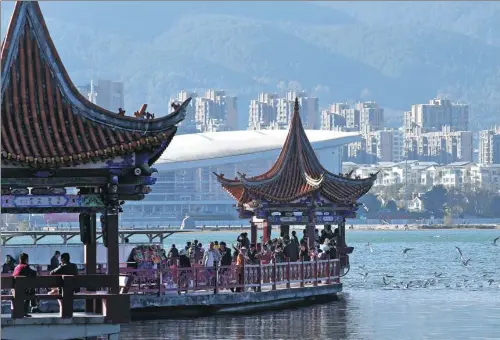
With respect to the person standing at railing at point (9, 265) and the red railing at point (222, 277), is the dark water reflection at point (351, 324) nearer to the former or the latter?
the red railing at point (222, 277)

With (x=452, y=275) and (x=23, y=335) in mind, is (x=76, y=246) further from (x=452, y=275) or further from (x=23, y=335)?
(x=452, y=275)

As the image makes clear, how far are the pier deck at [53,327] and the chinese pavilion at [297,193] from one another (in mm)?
27938

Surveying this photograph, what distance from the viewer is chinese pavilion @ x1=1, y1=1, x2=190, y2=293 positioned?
1240 inches

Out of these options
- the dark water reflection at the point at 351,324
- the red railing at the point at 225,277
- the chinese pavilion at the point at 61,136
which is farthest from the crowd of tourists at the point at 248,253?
the chinese pavilion at the point at 61,136

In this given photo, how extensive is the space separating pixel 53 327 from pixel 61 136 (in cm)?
449

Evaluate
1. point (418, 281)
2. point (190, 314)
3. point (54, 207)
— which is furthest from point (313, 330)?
point (418, 281)

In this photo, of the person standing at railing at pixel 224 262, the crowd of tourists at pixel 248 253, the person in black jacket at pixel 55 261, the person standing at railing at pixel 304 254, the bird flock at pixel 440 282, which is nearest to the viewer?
the person in black jacket at pixel 55 261

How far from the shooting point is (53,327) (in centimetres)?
2898

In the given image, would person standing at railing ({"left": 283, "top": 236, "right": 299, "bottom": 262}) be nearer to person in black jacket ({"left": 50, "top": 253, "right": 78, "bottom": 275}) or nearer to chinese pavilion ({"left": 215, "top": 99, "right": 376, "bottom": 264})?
chinese pavilion ({"left": 215, "top": 99, "right": 376, "bottom": 264})

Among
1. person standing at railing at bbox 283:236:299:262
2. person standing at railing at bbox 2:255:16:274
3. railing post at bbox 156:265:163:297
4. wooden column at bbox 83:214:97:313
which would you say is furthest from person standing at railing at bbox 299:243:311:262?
wooden column at bbox 83:214:97:313

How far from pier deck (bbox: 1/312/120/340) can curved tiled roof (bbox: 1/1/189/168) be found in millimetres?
3561

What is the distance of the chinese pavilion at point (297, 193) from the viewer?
190 ft

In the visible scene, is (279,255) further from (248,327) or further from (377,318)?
(248,327)

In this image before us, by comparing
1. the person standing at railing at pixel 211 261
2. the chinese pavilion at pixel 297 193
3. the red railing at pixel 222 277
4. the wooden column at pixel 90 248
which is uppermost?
the chinese pavilion at pixel 297 193
